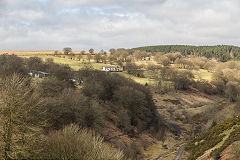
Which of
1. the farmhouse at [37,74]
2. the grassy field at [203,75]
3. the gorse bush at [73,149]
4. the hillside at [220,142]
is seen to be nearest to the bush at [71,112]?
the gorse bush at [73,149]

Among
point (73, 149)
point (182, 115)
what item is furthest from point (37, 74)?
point (73, 149)

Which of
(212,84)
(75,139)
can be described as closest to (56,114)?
(75,139)

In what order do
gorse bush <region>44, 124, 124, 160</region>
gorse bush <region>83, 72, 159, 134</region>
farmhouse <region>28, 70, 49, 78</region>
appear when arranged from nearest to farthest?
gorse bush <region>44, 124, 124, 160</region> < gorse bush <region>83, 72, 159, 134</region> < farmhouse <region>28, 70, 49, 78</region>

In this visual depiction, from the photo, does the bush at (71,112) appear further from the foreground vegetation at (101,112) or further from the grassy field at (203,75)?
the grassy field at (203,75)

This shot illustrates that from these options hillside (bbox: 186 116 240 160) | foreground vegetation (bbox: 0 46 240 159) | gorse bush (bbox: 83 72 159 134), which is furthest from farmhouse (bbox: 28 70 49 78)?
hillside (bbox: 186 116 240 160)

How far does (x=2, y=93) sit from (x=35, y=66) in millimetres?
75904

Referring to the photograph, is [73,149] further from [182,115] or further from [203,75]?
[203,75]

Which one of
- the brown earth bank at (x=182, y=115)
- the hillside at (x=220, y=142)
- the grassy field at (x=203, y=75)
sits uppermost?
the grassy field at (x=203, y=75)

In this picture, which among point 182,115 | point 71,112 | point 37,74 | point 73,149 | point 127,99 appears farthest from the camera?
point 37,74

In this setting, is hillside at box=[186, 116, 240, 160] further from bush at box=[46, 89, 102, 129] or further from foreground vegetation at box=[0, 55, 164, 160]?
bush at box=[46, 89, 102, 129]

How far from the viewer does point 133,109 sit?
56781 mm

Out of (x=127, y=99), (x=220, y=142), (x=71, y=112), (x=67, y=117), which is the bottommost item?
(x=220, y=142)

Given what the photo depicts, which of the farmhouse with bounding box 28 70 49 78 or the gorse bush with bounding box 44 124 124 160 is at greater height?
the farmhouse with bounding box 28 70 49 78

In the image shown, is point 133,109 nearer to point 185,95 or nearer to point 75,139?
point 75,139
